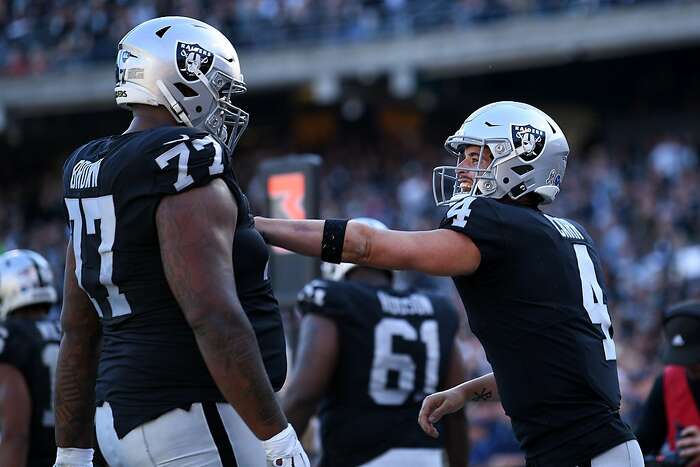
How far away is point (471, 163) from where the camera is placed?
4098mm

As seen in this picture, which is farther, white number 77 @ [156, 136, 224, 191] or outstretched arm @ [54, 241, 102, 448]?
outstretched arm @ [54, 241, 102, 448]

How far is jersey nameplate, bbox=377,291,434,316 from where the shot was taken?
5949 millimetres

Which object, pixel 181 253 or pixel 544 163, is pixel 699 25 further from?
pixel 181 253

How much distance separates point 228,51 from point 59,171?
21187 mm

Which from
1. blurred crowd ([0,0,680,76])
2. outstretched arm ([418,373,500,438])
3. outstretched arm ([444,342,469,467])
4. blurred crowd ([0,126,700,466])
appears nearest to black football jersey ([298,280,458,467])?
outstretched arm ([444,342,469,467])

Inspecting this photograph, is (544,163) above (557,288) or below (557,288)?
above

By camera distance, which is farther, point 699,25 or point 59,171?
point 59,171

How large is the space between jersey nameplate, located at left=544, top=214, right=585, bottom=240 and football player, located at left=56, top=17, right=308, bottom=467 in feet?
3.21

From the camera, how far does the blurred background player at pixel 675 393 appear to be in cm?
521

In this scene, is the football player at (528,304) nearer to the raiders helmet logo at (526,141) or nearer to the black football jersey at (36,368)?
the raiders helmet logo at (526,141)

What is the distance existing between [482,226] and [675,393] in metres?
2.02

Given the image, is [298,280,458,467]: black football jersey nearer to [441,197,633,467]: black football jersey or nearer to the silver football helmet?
the silver football helmet

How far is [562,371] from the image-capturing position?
380cm

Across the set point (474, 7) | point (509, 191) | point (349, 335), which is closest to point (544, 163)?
point (509, 191)
